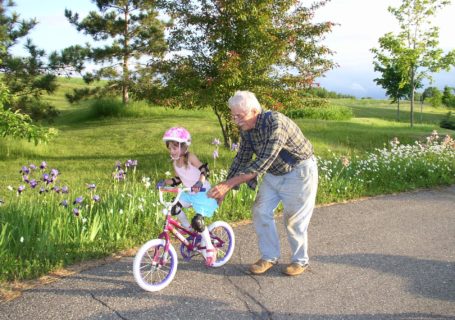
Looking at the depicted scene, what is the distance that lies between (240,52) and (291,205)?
7.65 m

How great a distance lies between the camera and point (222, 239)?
5109mm

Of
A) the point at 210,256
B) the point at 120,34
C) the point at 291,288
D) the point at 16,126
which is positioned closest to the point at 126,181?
the point at 16,126

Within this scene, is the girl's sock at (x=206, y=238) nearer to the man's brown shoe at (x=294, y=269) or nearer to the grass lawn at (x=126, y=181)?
the man's brown shoe at (x=294, y=269)

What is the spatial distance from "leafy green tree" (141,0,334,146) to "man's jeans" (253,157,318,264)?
633 cm

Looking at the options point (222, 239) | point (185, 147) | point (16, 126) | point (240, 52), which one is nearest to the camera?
point (185, 147)

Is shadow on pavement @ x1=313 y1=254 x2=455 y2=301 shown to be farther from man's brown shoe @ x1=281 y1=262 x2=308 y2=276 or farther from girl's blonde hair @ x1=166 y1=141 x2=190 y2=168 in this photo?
girl's blonde hair @ x1=166 y1=141 x2=190 y2=168

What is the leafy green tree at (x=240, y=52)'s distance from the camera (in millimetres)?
11094

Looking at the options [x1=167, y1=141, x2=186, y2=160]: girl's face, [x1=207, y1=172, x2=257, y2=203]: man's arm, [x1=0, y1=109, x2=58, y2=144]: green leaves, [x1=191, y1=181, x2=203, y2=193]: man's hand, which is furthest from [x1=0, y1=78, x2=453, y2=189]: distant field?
[x1=191, y1=181, x2=203, y2=193]: man's hand

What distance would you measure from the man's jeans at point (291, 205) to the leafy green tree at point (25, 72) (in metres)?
11.7

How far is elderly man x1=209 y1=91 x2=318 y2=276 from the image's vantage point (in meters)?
4.21

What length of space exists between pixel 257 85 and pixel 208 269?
24.0 ft

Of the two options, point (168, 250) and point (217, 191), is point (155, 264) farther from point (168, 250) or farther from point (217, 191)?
point (217, 191)

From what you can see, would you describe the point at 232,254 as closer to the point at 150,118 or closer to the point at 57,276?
the point at 57,276

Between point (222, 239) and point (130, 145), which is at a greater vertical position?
point (130, 145)
